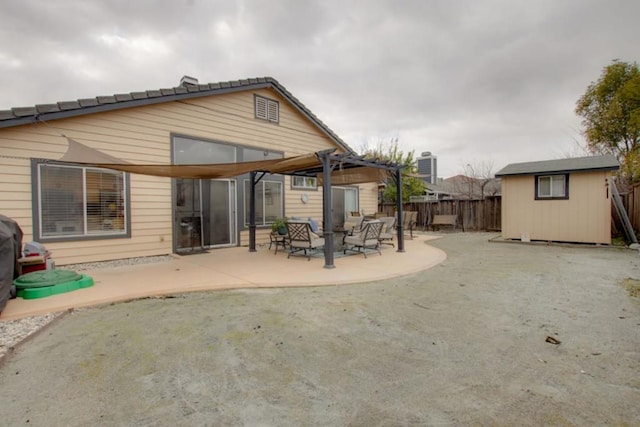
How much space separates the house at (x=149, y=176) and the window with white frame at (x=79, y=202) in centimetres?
2

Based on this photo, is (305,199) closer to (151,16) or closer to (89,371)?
(151,16)

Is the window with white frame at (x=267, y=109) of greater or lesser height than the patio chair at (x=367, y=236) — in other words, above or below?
above

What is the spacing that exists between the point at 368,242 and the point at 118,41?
30.7 ft

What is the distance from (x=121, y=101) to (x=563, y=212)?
11853 millimetres

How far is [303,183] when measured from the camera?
10047 millimetres

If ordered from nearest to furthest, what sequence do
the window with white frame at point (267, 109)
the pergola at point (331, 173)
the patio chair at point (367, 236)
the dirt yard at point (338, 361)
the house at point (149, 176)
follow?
1. the dirt yard at point (338, 361)
2. the house at point (149, 176)
3. the pergola at point (331, 173)
4. the patio chair at point (367, 236)
5. the window with white frame at point (267, 109)

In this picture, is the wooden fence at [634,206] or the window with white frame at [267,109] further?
the wooden fence at [634,206]

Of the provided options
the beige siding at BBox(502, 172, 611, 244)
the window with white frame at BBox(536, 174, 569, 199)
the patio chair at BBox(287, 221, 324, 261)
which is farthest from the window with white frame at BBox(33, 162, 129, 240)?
the window with white frame at BBox(536, 174, 569, 199)

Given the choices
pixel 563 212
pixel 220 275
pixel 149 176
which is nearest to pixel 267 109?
pixel 149 176

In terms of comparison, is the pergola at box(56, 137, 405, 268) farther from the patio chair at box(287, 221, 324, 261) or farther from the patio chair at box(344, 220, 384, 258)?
the patio chair at box(344, 220, 384, 258)

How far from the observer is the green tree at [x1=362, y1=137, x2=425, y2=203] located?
1471 centimetres

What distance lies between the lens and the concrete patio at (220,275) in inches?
156

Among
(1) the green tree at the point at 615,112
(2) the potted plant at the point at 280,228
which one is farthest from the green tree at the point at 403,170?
(1) the green tree at the point at 615,112

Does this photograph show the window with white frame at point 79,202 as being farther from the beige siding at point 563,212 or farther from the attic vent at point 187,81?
the beige siding at point 563,212
